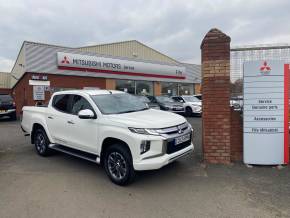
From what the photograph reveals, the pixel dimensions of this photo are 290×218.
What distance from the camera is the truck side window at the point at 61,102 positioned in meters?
5.95

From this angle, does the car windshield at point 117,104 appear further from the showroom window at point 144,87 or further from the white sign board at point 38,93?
the showroom window at point 144,87

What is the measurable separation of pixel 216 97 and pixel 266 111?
111 cm

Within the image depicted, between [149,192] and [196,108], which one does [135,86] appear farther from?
[149,192]

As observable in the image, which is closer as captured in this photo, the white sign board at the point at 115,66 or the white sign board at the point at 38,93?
the white sign board at the point at 38,93

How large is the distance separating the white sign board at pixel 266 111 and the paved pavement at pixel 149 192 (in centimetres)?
35

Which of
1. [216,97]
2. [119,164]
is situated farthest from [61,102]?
[216,97]

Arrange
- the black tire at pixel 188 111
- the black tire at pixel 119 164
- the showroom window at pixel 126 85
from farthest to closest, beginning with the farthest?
the showroom window at pixel 126 85 < the black tire at pixel 188 111 < the black tire at pixel 119 164

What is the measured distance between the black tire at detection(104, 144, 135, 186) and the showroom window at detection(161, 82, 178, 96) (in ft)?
70.0

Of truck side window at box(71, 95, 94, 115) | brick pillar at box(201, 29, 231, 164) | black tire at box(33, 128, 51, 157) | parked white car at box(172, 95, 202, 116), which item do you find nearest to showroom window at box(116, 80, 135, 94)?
parked white car at box(172, 95, 202, 116)

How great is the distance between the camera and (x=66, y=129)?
568 cm

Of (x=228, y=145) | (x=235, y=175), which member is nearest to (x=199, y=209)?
(x=235, y=175)

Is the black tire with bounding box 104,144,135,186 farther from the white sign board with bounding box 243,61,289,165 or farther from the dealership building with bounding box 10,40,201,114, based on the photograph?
the dealership building with bounding box 10,40,201,114

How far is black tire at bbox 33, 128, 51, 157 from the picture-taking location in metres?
6.57

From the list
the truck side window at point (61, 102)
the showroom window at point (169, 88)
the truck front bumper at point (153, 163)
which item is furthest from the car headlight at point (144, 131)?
the showroom window at point (169, 88)
